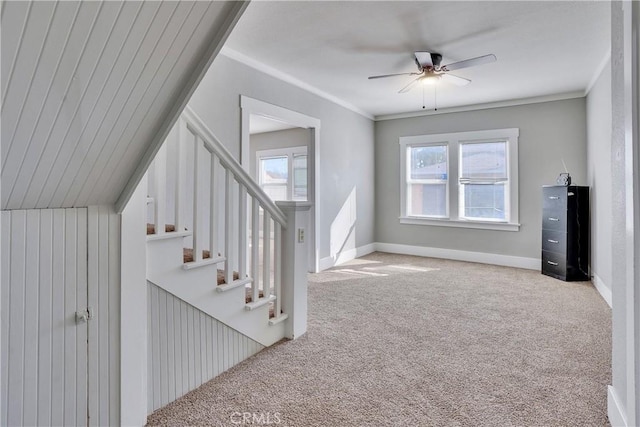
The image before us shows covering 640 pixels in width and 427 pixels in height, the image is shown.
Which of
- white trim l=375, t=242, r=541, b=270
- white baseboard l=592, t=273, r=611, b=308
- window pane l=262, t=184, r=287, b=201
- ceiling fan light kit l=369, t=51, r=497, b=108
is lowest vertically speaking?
white baseboard l=592, t=273, r=611, b=308

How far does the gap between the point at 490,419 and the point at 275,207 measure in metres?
1.75

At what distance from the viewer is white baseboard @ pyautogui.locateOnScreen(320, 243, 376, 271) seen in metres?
4.92

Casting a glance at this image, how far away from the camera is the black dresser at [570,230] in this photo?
419 centimetres

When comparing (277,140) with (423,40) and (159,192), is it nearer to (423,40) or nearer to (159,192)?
(423,40)

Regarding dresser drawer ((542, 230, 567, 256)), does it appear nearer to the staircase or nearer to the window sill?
the window sill

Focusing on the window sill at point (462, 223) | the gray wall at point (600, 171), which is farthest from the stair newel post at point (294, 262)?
the window sill at point (462, 223)

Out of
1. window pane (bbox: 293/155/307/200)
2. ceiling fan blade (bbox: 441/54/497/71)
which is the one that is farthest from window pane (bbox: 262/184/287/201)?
ceiling fan blade (bbox: 441/54/497/71)

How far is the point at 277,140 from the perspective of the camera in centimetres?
741

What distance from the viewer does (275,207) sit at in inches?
95.8

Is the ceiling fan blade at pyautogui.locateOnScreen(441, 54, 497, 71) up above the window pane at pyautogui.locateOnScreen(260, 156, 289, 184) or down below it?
above

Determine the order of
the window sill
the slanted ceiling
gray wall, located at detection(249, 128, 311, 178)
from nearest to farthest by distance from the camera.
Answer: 1. the slanted ceiling
2. the window sill
3. gray wall, located at detection(249, 128, 311, 178)

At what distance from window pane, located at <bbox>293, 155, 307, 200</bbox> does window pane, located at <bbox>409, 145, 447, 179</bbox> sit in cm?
234

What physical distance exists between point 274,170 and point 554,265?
5488 millimetres

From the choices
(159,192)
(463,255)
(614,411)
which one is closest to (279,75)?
(159,192)
